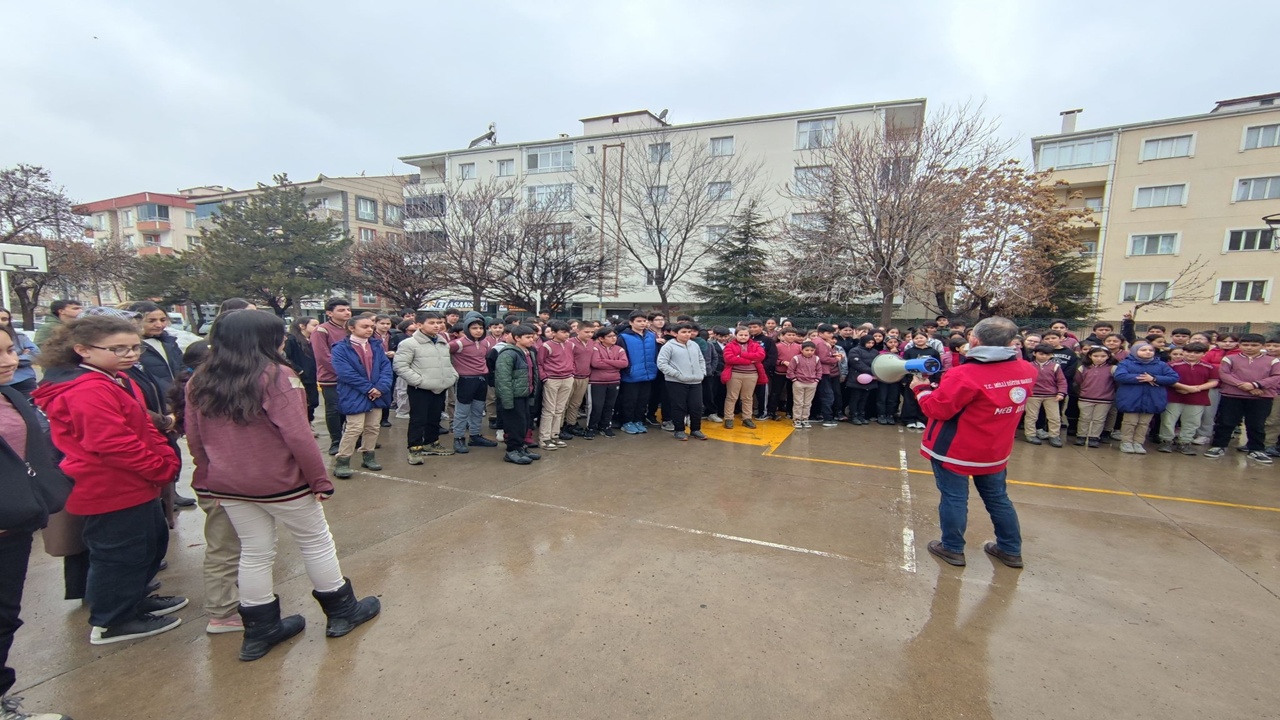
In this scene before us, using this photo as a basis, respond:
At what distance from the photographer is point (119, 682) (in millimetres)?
2443

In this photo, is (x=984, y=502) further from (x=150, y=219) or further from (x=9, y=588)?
(x=150, y=219)

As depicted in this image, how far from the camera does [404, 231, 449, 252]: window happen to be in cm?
2058

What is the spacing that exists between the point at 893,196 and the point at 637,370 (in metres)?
12.4

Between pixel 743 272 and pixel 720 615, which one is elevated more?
pixel 743 272

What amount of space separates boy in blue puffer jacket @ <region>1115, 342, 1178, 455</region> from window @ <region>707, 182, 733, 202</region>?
51.9 ft

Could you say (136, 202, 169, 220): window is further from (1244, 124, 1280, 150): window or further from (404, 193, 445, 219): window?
(1244, 124, 1280, 150): window

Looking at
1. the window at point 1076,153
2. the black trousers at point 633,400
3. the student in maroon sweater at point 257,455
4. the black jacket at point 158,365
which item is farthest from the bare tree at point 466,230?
the window at point 1076,153

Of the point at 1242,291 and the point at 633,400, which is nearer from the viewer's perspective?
the point at 633,400

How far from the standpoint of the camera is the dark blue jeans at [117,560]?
2.62 m

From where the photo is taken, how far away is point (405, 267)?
21.3 meters

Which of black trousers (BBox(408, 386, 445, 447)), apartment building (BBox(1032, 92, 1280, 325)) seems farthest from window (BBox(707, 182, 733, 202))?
black trousers (BBox(408, 386, 445, 447))

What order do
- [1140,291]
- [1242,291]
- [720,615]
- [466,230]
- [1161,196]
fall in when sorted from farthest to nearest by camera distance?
[1140,291], [1161,196], [1242,291], [466,230], [720,615]

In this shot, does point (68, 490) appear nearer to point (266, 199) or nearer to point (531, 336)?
point (531, 336)

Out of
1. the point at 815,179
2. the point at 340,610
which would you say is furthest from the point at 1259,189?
the point at 340,610
